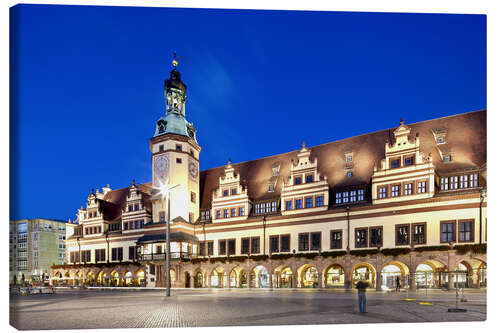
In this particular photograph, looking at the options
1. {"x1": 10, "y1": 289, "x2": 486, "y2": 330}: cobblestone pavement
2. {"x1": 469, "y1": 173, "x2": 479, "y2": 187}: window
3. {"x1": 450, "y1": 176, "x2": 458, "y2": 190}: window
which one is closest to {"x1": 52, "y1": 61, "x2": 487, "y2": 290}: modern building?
{"x1": 469, "y1": 173, "x2": 479, "y2": 187}: window

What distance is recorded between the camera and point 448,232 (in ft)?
89.7

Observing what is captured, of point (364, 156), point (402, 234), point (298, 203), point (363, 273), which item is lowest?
point (363, 273)

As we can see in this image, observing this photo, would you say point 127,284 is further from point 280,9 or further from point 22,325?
point 280,9

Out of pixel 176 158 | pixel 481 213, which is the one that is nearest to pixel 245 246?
pixel 176 158

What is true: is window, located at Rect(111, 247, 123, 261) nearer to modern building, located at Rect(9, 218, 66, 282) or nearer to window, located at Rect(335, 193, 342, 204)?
modern building, located at Rect(9, 218, 66, 282)

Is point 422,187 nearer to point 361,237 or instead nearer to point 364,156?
point 361,237

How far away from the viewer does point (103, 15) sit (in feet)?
57.6

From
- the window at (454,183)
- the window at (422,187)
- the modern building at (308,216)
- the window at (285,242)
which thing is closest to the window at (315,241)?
the modern building at (308,216)

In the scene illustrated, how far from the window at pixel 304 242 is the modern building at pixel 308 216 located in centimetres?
8

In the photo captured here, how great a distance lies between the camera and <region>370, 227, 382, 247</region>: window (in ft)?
98.5

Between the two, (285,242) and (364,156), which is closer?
(364,156)

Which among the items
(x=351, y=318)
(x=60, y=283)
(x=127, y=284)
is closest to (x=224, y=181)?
(x=127, y=284)

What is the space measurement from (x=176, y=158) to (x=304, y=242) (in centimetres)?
1430

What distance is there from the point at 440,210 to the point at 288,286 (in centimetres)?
1269
